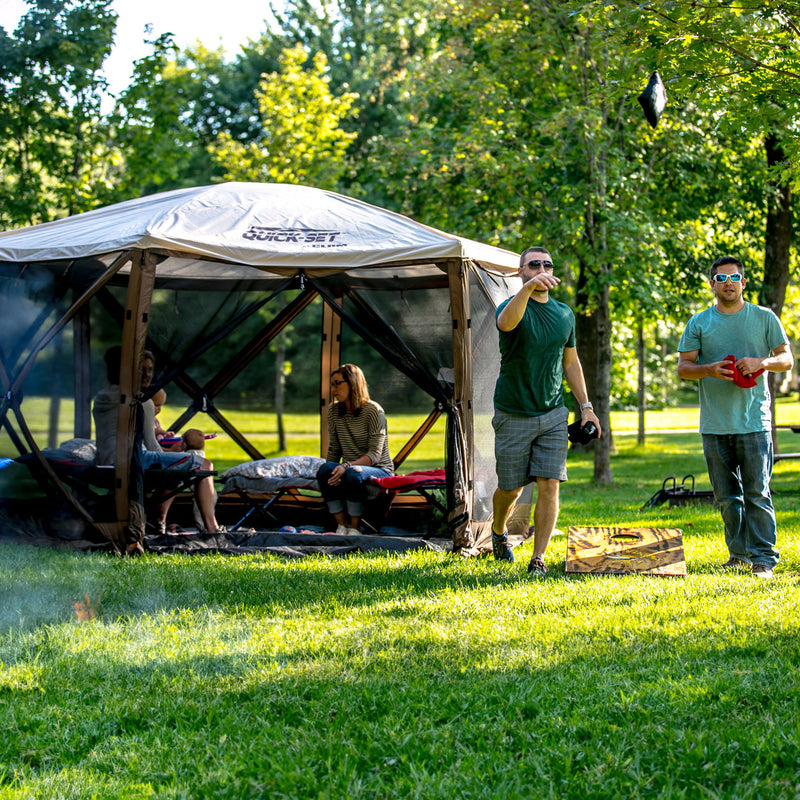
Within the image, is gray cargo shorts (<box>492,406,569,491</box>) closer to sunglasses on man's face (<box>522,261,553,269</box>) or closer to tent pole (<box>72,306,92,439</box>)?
sunglasses on man's face (<box>522,261,553,269</box>)

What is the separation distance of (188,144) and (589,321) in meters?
6.48

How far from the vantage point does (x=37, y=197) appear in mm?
11055

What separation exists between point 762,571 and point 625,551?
2.54 feet

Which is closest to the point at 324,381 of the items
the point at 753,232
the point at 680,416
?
the point at 753,232

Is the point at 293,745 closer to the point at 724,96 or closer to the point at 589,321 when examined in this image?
the point at 724,96

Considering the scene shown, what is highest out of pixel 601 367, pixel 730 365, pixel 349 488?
pixel 730 365

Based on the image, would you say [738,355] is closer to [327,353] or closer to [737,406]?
[737,406]

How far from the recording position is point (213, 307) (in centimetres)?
889

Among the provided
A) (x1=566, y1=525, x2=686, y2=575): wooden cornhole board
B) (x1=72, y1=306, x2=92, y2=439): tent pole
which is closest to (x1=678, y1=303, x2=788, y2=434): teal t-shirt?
(x1=566, y1=525, x2=686, y2=575): wooden cornhole board

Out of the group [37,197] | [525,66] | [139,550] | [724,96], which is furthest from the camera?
[525,66]

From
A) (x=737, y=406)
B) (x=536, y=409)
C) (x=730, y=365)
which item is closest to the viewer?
(x=730, y=365)

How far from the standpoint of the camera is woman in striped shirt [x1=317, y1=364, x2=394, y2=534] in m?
7.13

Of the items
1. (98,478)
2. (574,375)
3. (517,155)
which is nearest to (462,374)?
(574,375)

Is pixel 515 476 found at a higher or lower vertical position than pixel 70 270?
lower
